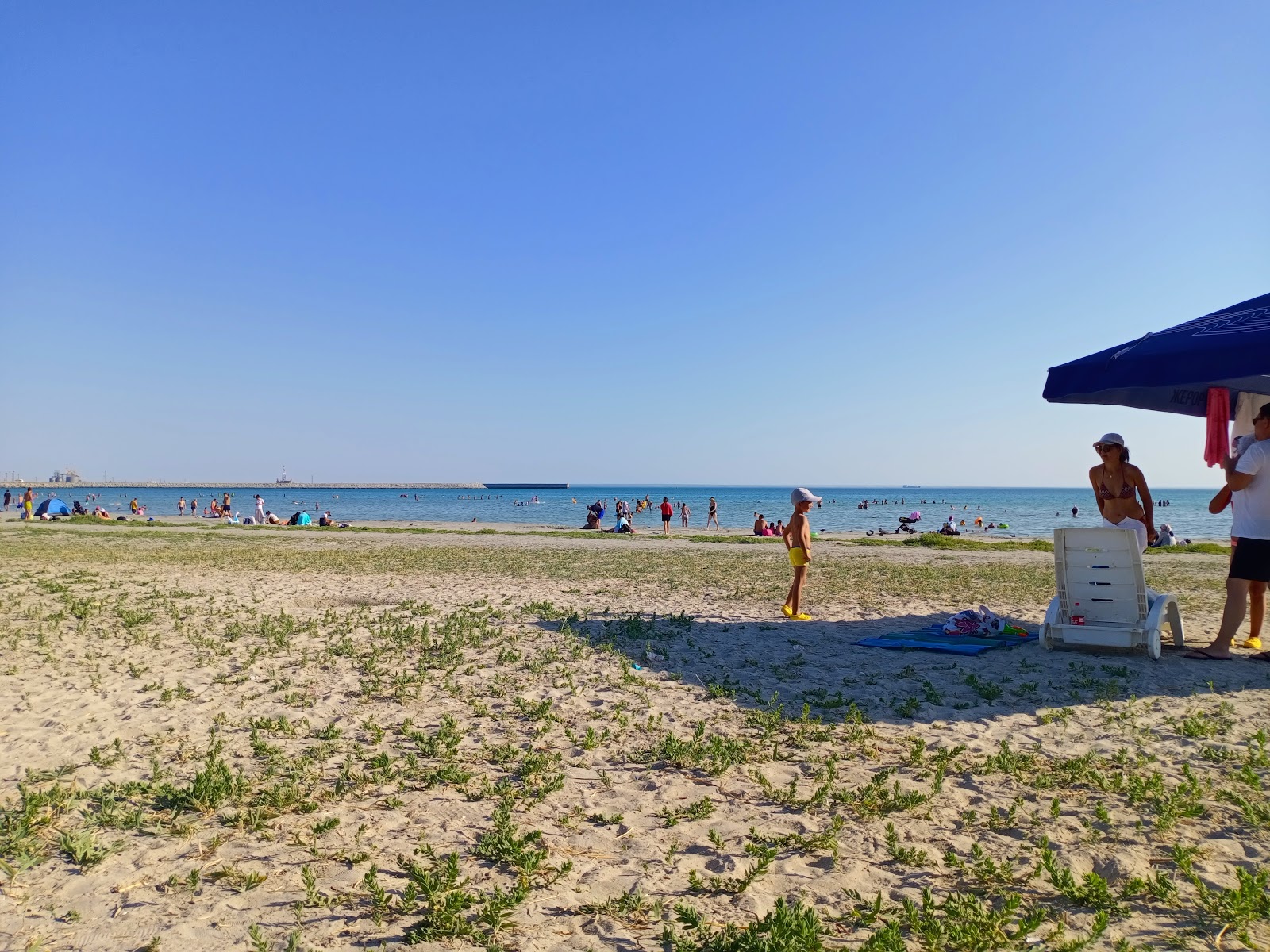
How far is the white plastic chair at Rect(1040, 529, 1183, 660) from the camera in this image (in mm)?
7348

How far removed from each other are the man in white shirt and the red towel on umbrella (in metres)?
0.92

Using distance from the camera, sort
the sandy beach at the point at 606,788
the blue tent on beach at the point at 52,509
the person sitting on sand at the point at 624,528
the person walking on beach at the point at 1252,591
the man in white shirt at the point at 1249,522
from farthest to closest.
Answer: the blue tent on beach at the point at 52,509 → the person sitting on sand at the point at 624,528 → the person walking on beach at the point at 1252,591 → the man in white shirt at the point at 1249,522 → the sandy beach at the point at 606,788

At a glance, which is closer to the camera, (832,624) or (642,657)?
(642,657)

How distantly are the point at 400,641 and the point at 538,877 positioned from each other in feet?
16.9

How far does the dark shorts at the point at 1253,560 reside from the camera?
7027mm

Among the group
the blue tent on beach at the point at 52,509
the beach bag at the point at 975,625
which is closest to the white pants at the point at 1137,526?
the beach bag at the point at 975,625

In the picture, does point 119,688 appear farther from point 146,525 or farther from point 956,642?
point 146,525

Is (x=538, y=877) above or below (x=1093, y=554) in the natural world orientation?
below

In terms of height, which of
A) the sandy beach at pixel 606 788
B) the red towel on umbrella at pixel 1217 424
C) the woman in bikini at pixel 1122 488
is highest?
the red towel on umbrella at pixel 1217 424

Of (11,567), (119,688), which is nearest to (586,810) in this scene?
(119,688)

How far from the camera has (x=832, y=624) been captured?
9.66 meters

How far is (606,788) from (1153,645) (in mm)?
5865

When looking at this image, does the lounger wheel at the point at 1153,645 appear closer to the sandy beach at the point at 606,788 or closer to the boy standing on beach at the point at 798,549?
the sandy beach at the point at 606,788

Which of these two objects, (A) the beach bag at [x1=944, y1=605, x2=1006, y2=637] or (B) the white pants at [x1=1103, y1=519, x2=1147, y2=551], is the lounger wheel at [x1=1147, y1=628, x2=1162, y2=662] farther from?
(A) the beach bag at [x1=944, y1=605, x2=1006, y2=637]
